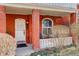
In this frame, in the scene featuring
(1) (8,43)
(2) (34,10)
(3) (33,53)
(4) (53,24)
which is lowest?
(3) (33,53)

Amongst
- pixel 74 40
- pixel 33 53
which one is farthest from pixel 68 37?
pixel 33 53

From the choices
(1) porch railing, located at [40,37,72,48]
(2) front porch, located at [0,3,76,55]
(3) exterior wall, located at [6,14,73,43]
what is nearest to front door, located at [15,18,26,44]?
(2) front porch, located at [0,3,76,55]

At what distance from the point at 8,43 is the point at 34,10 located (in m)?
1.77

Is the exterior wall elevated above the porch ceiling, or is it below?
below

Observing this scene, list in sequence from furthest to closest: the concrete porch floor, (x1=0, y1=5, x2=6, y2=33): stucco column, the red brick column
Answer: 1. the red brick column
2. (x1=0, y1=5, x2=6, y2=33): stucco column
3. the concrete porch floor

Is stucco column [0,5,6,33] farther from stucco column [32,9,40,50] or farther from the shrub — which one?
stucco column [32,9,40,50]

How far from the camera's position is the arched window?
19.8ft

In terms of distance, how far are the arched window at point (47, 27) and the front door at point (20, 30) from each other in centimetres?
62

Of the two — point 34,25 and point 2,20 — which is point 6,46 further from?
point 34,25

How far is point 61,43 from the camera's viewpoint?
19.0ft

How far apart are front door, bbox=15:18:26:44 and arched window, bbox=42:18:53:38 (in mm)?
616

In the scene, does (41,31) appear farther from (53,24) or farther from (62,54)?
(62,54)

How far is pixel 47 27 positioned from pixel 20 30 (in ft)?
2.73

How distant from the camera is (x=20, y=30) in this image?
6.06 m
